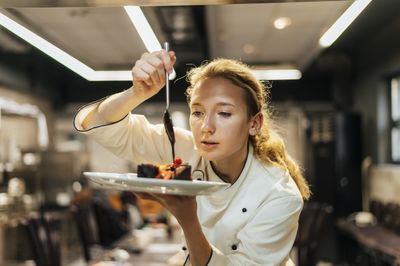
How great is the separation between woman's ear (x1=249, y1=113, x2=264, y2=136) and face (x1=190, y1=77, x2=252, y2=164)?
0.06 meters

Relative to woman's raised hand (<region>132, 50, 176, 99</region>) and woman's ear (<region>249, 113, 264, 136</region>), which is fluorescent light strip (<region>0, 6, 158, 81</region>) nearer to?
woman's raised hand (<region>132, 50, 176, 99</region>)

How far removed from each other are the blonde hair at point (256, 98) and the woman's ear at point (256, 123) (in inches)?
0.6

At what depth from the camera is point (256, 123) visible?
1432mm

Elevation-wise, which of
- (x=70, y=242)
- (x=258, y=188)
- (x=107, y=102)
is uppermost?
(x=107, y=102)

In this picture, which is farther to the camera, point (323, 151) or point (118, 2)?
point (323, 151)

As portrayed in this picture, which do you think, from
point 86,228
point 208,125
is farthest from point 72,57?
point 86,228

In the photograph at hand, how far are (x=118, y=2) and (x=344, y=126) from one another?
6.68 m

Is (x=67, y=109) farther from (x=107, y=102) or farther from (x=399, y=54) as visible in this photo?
(x=107, y=102)

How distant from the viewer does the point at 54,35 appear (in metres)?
1.35

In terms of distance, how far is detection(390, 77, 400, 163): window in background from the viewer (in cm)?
659

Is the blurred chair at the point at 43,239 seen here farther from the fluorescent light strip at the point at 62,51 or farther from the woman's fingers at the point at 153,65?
the woman's fingers at the point at 153,65

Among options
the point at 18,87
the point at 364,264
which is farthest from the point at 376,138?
the point at 18,87

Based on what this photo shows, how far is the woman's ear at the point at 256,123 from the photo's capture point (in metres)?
1.41

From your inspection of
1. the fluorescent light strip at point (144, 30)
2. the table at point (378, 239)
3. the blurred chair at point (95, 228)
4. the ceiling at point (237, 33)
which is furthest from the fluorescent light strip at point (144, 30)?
the table at point (378, 239)
